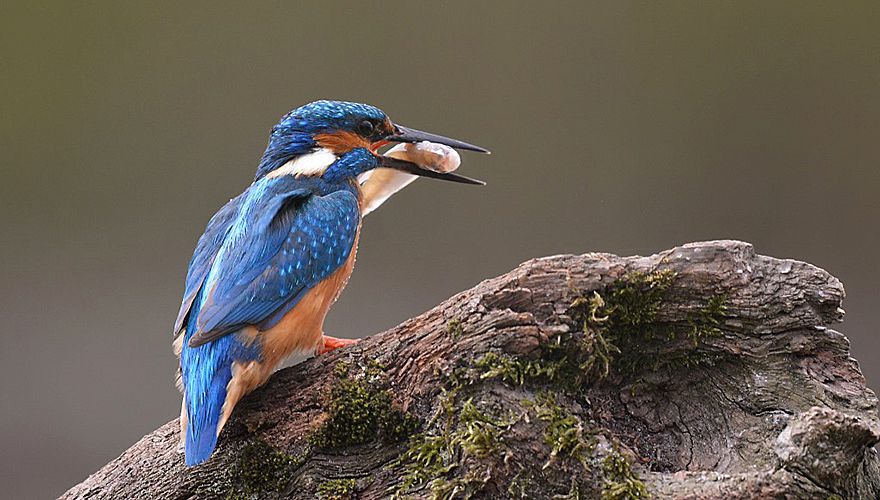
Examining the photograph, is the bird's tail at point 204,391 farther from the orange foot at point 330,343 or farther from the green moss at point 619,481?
the green moss at point 619,481

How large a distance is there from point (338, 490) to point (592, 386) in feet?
1.60

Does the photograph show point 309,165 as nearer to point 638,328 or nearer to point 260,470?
point 260,470

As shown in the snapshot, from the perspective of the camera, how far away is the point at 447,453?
1456 millimetres

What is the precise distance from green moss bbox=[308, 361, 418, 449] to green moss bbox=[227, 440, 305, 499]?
7 centimetres

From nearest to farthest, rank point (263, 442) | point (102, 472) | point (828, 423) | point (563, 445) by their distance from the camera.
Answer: point (828, 423), point (563, 445), point (263, 442), point (102, 472)

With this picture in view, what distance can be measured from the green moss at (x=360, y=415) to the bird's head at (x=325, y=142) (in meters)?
0.57

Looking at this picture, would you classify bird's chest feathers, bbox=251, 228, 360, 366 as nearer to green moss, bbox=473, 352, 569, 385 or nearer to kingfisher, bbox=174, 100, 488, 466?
kingfisher, bbox=174, 100, 488, 466

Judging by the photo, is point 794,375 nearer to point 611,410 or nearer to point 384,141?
point 611,410

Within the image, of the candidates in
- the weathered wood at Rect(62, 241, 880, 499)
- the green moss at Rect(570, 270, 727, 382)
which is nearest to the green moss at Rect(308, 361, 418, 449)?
the weathered wood at Rect(62, 241, 880, 499)

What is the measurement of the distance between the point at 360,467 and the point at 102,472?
0.66 m

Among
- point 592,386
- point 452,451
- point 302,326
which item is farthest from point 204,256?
point 592,386

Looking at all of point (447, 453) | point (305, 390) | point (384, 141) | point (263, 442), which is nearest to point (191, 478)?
point (263, 442)

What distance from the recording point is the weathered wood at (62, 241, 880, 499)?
1.40 m

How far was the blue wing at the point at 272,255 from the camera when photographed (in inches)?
66.3
